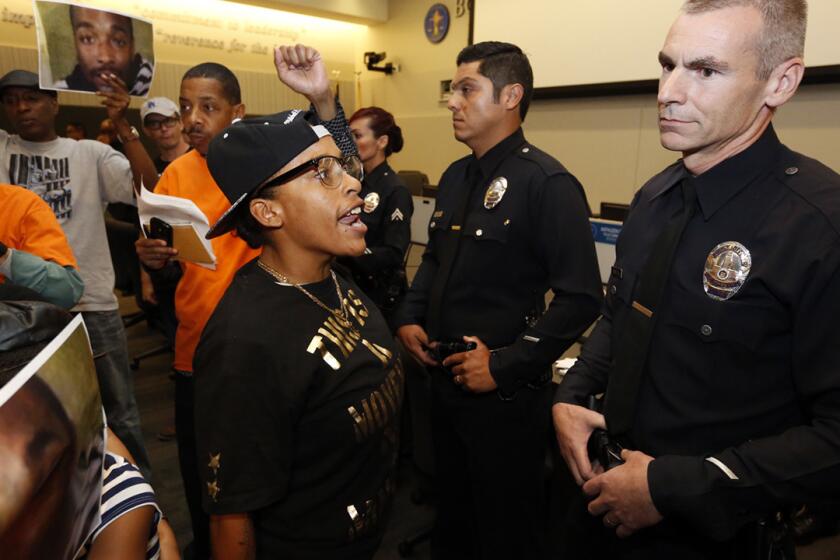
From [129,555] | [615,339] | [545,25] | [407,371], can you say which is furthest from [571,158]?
[129,555]

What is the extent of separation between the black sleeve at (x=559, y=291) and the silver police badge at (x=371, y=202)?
1.11m

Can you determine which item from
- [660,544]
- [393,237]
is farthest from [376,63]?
[660,544]

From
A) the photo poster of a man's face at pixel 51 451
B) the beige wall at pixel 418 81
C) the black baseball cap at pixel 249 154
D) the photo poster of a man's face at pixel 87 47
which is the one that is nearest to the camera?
the photo poster of a man's face at pixel 51 451

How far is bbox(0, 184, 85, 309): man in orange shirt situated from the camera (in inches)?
56.9

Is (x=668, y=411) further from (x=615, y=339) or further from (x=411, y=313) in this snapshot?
(x=411, y=313)

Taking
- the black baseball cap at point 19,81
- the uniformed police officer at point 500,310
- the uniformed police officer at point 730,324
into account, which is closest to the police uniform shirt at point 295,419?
the uniformed police officer at point 730,324

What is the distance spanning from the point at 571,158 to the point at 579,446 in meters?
4.36

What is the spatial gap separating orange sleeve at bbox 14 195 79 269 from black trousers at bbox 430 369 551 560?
4.16 feet

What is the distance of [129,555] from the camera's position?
2.33 feet

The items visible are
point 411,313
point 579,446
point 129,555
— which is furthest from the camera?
point 411,313

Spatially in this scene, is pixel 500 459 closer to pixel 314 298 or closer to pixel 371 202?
pixel 314 298

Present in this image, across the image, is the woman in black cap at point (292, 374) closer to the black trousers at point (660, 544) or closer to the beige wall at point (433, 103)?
the black trousers at point (660, 544)

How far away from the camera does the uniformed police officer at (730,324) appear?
87cm

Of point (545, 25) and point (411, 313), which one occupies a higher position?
point (545, 25)
